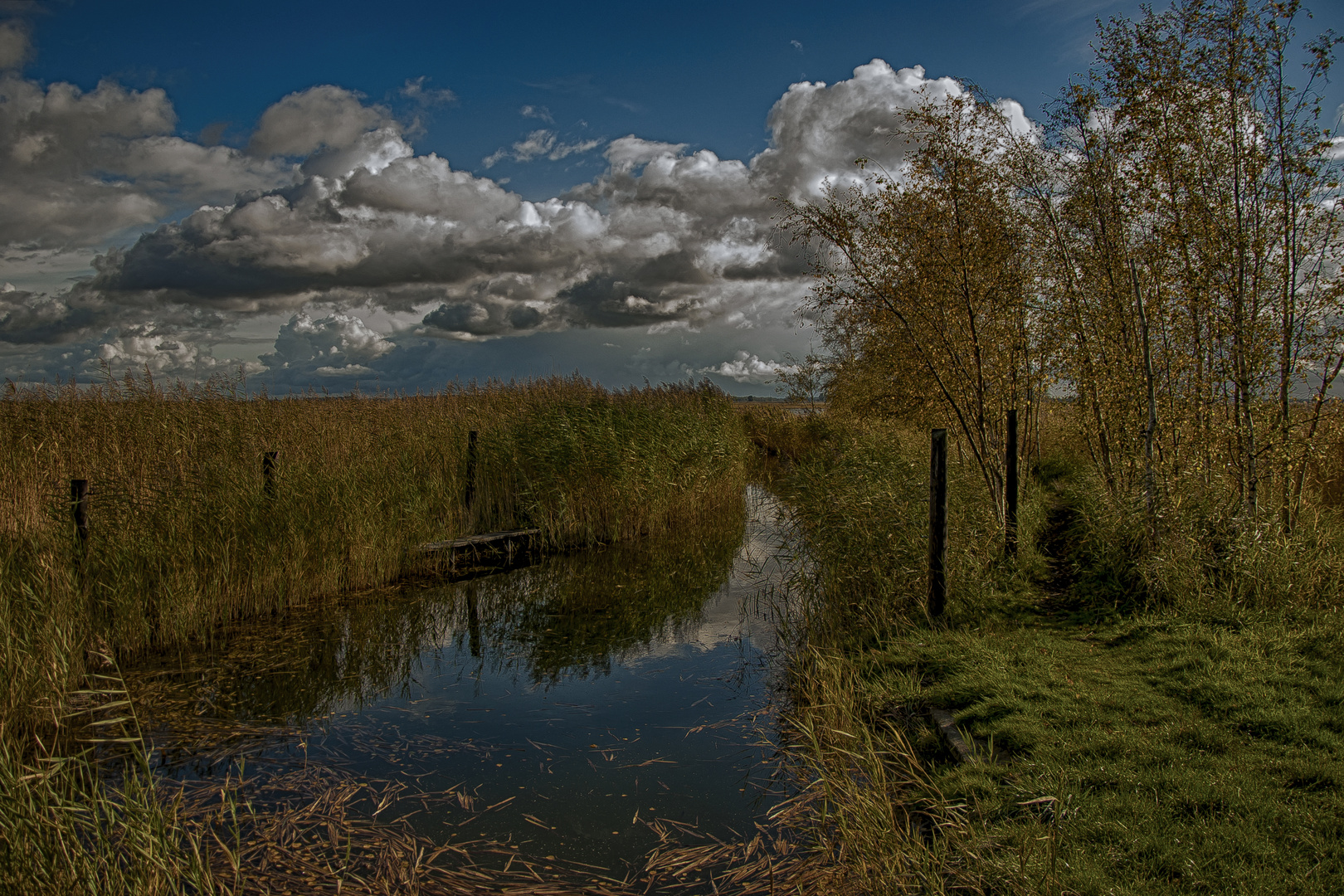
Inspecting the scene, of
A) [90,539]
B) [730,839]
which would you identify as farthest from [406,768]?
[90,539]

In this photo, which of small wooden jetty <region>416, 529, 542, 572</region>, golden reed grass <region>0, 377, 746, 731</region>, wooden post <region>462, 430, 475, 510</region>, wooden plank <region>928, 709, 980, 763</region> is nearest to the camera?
wooden plank <region>928, 709, 980, 763</region>

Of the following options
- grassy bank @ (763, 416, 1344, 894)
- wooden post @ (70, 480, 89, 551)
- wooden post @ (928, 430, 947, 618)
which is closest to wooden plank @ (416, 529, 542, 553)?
wooden post @ (70, 480, 89, 551)

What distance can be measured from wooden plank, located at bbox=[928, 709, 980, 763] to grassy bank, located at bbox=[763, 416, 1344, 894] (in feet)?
0.17

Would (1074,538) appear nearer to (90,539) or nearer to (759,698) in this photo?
(759,698)

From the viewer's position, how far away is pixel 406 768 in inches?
202

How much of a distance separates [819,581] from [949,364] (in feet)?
10.2

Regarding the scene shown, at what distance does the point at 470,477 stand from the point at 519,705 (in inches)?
286

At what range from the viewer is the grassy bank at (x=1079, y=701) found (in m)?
3.38

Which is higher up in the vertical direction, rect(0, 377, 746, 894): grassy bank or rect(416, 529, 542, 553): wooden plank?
rect(0, 377, 746, 894): grassy bank

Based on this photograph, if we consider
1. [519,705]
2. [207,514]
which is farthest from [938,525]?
[207,514]

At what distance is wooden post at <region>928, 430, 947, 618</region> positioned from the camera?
679 cm

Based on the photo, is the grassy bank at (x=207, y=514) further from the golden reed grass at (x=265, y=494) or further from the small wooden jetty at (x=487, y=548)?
the small wooden jetty at (x=487, y=548)

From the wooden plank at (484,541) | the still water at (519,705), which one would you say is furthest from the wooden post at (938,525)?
the wooden plank at (484,541)

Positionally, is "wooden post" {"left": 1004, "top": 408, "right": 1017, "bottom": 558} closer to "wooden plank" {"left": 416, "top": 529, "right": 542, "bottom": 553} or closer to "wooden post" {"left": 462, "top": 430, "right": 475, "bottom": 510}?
"wooden plank" {"left": 416, "top": 529, "right": 542, "bottom": 553}
